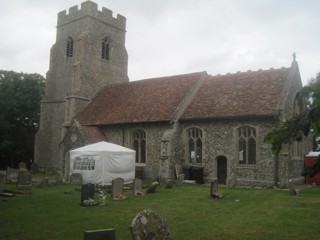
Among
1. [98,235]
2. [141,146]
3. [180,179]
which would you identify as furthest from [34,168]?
[98,235]

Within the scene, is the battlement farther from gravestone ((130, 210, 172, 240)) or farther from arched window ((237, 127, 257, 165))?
gravestone ((130, 210, 172, 240))

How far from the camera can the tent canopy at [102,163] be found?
19.8m

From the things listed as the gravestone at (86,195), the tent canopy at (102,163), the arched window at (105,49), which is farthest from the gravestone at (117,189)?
the arched window at (105,49)

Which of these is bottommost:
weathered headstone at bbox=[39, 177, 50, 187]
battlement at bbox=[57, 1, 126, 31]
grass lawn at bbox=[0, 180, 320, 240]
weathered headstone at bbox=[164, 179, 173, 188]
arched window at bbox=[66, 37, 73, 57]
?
grass lawn at bbox=[0, 180, 320, 240]

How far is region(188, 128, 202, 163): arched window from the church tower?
11838 millimetres

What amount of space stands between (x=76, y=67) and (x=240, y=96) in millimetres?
15510

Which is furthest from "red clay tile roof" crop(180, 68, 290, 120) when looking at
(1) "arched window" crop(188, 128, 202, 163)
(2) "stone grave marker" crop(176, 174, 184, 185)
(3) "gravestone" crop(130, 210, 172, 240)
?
(3) "gravestone" crop(130, 210, 172, 240)

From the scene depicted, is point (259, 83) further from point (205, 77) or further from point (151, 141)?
point (151, 141)

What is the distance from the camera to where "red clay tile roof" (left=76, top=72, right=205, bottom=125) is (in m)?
24.4

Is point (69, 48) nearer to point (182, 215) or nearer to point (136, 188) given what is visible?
point (136, 188)

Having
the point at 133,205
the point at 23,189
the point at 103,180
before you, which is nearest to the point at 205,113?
the point at 103,180

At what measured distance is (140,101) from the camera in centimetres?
2680

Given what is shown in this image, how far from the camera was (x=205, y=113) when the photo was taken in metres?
22.2

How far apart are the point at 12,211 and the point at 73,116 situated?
58.7 ft
